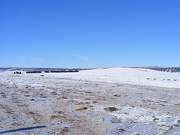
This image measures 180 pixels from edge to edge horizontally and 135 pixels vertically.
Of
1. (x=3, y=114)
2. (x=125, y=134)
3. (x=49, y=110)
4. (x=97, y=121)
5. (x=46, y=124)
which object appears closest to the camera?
(x=125, y=134)

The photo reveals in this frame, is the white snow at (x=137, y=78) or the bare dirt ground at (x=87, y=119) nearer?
the bare dirt ground at (x=87, y=119)

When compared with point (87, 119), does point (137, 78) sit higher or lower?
higher

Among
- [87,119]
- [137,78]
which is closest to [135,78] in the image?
[137,78]

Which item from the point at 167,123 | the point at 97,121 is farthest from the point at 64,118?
the point at 167,123

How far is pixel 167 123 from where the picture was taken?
14.4 m

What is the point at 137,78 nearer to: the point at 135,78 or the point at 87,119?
the point at 135,78

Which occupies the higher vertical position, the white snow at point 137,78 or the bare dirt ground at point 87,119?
the white snow at point 137,78

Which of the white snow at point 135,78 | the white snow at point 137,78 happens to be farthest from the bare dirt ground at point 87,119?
the white snow at point 137,78

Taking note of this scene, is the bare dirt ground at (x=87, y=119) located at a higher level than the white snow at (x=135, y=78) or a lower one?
lower

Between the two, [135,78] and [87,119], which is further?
[135,78]

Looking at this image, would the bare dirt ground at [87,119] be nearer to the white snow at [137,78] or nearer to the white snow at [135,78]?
the white snow at [135,78]

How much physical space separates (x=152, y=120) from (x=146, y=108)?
12.5 feet

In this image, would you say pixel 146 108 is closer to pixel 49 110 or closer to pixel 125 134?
pixel 49 110

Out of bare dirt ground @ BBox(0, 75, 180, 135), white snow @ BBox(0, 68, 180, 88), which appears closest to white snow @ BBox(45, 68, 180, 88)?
white snow @ BBox(0, 68, 180, 88)
